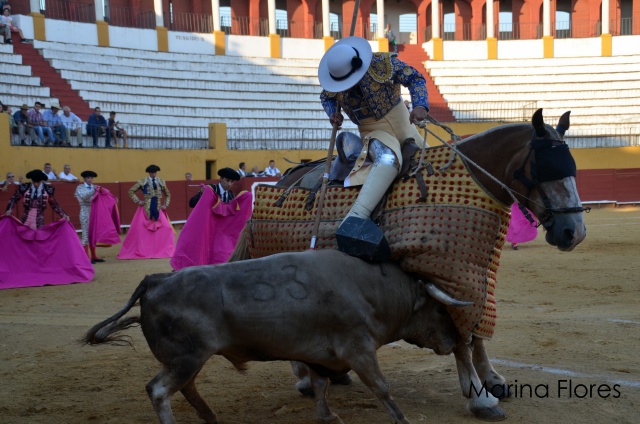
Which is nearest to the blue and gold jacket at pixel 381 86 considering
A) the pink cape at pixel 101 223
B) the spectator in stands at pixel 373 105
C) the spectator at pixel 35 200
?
the spectator in stands at pixel 373 105

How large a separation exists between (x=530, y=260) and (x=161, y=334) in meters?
7.31

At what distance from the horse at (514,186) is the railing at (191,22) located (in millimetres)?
22868

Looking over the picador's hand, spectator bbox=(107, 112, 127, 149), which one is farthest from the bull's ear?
spectator bbox=(107, 112, 127, 149)

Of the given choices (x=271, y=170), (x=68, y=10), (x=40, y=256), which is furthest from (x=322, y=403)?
(x=68, y=10)

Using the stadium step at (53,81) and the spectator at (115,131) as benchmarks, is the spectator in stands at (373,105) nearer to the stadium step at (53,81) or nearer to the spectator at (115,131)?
the spectator at (115,131)

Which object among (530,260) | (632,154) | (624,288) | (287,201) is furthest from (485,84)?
(287,201)

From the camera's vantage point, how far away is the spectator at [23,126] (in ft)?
46.9

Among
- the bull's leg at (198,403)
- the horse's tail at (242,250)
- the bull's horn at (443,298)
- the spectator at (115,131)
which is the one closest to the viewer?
the bull's leg at (198,403)

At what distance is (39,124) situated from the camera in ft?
48.8

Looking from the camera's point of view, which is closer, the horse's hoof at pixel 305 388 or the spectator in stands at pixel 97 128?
the horse's hoof at pixel 305 388

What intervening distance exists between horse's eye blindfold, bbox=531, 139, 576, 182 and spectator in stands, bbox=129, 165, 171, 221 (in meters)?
8.13

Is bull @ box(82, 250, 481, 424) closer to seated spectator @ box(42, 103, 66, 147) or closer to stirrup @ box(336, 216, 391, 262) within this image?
stirrup @ box(336, 216, 391, 262)

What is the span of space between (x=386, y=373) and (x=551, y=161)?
5.26 feet

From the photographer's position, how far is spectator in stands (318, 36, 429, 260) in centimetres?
373
